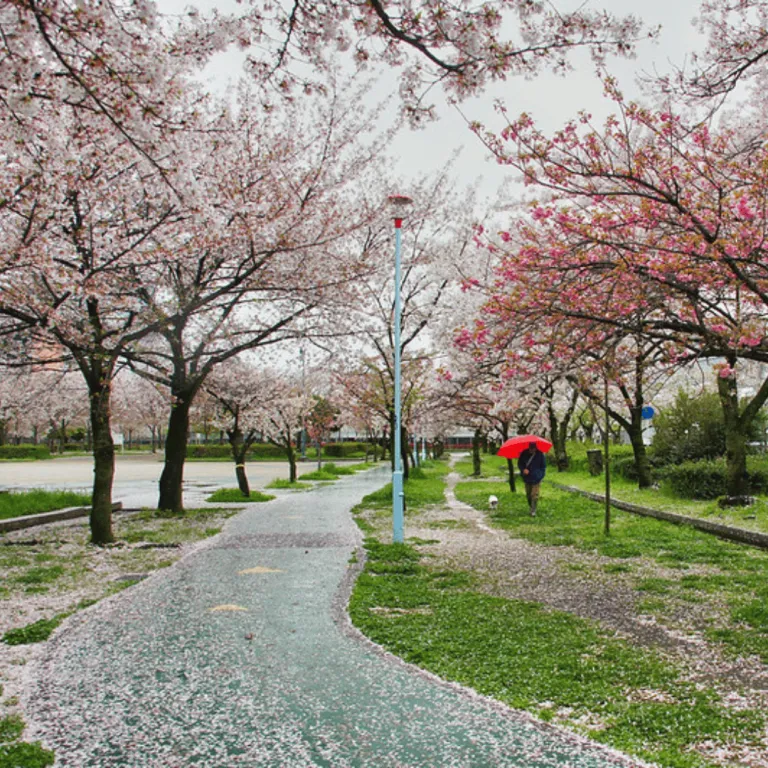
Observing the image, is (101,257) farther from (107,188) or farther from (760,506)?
(760,506)

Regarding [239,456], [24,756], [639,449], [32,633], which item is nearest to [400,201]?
[32,633]

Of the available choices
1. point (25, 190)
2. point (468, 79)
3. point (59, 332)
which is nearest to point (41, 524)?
point (59, 332)

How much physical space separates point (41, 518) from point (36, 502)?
5.14ft

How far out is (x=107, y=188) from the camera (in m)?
9.80

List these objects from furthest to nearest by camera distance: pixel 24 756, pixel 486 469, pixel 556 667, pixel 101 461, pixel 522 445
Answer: pixel 486 469 → pixel 522 445 → pixel 101 461 → pixel 556 667 → pixel 24 756

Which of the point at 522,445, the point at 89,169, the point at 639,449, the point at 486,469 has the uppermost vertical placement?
the point at 89,169

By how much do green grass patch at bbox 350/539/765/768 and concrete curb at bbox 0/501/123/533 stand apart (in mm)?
9180

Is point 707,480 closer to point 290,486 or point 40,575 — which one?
point 40,575

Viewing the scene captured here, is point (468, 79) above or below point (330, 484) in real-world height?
above

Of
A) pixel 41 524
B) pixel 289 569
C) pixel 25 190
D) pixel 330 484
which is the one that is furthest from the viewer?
pixel 330 484

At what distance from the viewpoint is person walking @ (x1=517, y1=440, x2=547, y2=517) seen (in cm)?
1441

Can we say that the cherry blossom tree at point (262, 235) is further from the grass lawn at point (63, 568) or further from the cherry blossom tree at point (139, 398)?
the cherry blossom tree at point (139, 398)

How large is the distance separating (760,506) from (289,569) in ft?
31.8

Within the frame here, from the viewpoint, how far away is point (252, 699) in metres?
4.20
